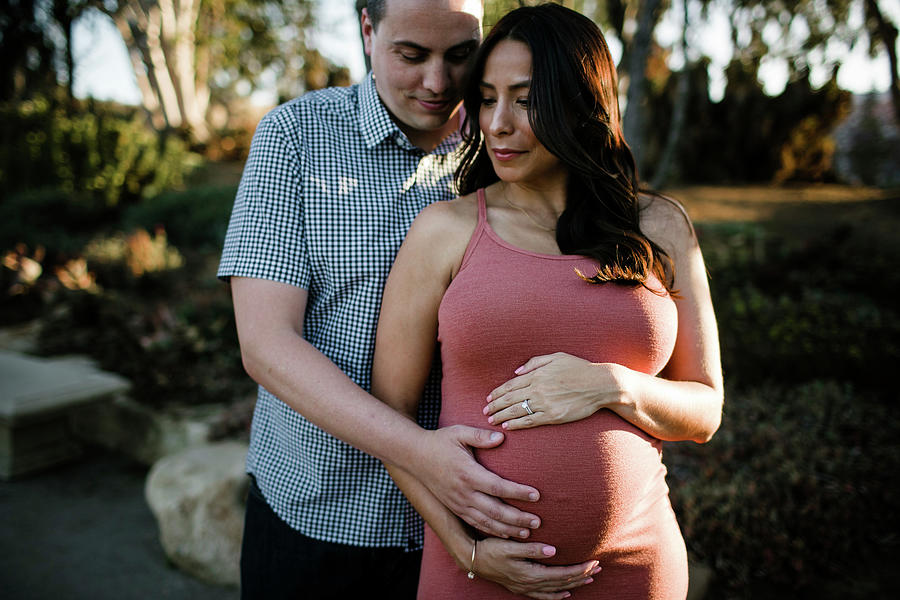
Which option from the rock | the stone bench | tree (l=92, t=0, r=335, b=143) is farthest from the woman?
tree (l=92, t=0, r=335, b=143)

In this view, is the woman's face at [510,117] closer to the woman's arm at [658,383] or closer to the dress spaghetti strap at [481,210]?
the dress spaghetti strap at [481,210]

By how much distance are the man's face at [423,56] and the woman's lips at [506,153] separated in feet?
0.78

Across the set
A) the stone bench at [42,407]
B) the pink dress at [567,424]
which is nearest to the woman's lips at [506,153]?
the pink dress at [567,424]

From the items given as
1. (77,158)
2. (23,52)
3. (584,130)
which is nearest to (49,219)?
(77,158)

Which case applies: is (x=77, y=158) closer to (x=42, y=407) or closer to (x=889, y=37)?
(x=42, y=407)

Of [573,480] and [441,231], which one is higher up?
[441,231]

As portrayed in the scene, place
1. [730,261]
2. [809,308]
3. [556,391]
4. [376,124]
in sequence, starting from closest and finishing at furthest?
[556,391] → [376,124] → [809,308] → [730,261]

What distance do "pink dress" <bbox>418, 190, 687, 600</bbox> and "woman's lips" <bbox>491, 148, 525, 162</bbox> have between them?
0.24m

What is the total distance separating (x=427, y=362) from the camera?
1498 millimetres

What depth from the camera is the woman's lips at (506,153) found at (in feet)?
5.17

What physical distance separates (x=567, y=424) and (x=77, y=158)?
38.8ft

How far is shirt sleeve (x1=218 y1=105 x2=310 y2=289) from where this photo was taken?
148 centimetres

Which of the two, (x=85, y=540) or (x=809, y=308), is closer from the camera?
(x=85, y=540)

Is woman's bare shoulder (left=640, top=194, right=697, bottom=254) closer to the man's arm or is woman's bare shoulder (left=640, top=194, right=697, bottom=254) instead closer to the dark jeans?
the man's arm
